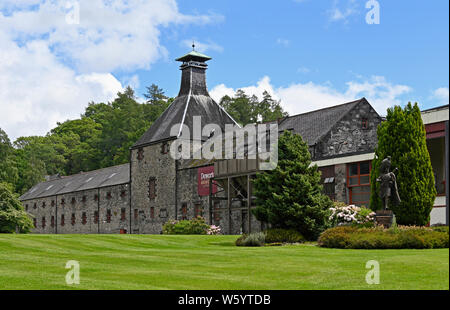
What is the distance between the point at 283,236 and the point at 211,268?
422 inches

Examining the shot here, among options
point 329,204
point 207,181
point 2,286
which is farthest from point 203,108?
point 2,286

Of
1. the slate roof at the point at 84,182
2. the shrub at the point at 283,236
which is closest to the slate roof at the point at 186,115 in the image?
the slate roof at the point at 84,182

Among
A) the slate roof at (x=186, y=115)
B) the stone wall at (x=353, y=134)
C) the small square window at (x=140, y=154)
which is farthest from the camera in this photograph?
the small square window at (x=140, y=154)

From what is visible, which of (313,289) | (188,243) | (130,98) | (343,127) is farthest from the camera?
(130,98)

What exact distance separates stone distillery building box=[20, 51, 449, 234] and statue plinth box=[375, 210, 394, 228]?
10.9ft

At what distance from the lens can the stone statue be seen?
23.6 meters

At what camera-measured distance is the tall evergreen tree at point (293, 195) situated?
26.1 meters

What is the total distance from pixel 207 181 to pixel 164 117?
12220mm

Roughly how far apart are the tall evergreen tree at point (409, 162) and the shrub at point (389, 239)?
3401 mm

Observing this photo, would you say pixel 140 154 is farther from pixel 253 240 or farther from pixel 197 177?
pixel 253 240

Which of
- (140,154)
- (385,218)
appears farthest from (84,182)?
(385,218)

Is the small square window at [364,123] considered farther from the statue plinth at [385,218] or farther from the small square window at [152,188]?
the small square window at [152,188]

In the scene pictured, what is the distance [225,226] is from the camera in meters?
42.0
